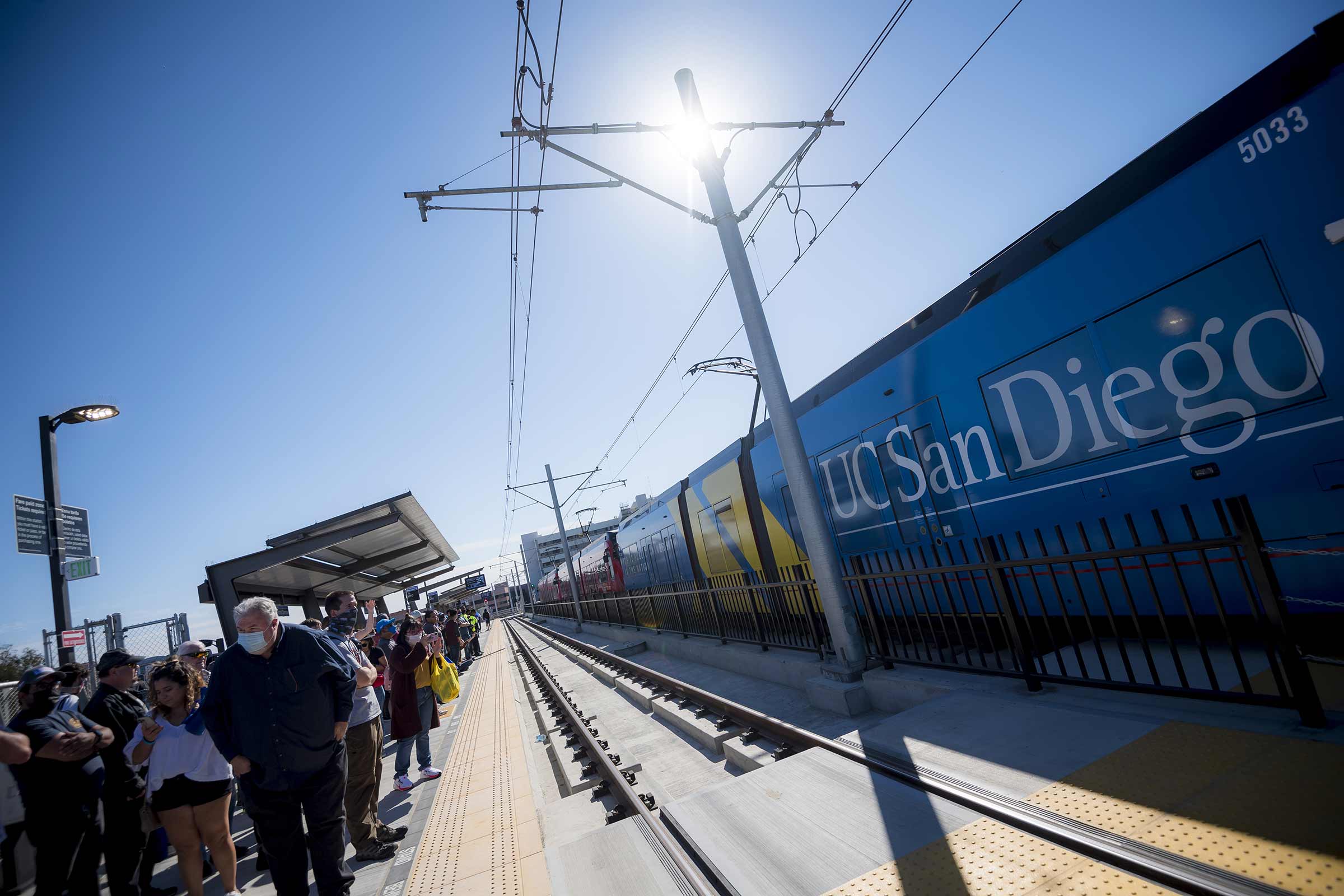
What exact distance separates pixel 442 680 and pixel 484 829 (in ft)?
10.7

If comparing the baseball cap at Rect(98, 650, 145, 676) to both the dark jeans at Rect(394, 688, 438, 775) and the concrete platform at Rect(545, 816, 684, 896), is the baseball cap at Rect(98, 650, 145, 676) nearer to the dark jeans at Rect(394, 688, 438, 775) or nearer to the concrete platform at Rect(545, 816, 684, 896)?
the dark jeans at Rect(394, 688, 438, 775)

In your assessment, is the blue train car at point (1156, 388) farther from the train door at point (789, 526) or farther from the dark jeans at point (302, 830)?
the dark jeans at point (302, 830)

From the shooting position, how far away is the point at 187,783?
14.0 feet

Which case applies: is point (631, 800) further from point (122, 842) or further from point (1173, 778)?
point (122, 842)

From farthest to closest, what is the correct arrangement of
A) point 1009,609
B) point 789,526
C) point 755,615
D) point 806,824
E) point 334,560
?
point 334,560 < point 789,526 < point 755,615 < point 1009,609 < point 806,824

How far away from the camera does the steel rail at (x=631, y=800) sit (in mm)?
3117

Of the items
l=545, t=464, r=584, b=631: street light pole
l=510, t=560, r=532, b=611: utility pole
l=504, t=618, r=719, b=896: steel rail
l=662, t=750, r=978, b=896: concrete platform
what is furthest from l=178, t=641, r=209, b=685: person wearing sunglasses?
l=510, t=560, r=532, b=611: utility pole

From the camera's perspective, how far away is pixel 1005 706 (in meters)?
4.24

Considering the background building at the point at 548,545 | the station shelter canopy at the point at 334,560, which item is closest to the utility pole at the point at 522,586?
the background building at the point at 548,545

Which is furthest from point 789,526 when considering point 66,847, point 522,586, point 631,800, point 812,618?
point 522,586

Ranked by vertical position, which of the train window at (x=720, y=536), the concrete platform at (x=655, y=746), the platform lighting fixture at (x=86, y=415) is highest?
the platform lighting fixture at (x=86, y=415)

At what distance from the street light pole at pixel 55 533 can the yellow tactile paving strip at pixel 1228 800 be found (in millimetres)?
9236

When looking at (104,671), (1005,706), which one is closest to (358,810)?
(104,671)

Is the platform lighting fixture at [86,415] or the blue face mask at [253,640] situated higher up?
the platform lighting fixture at [86,415]
